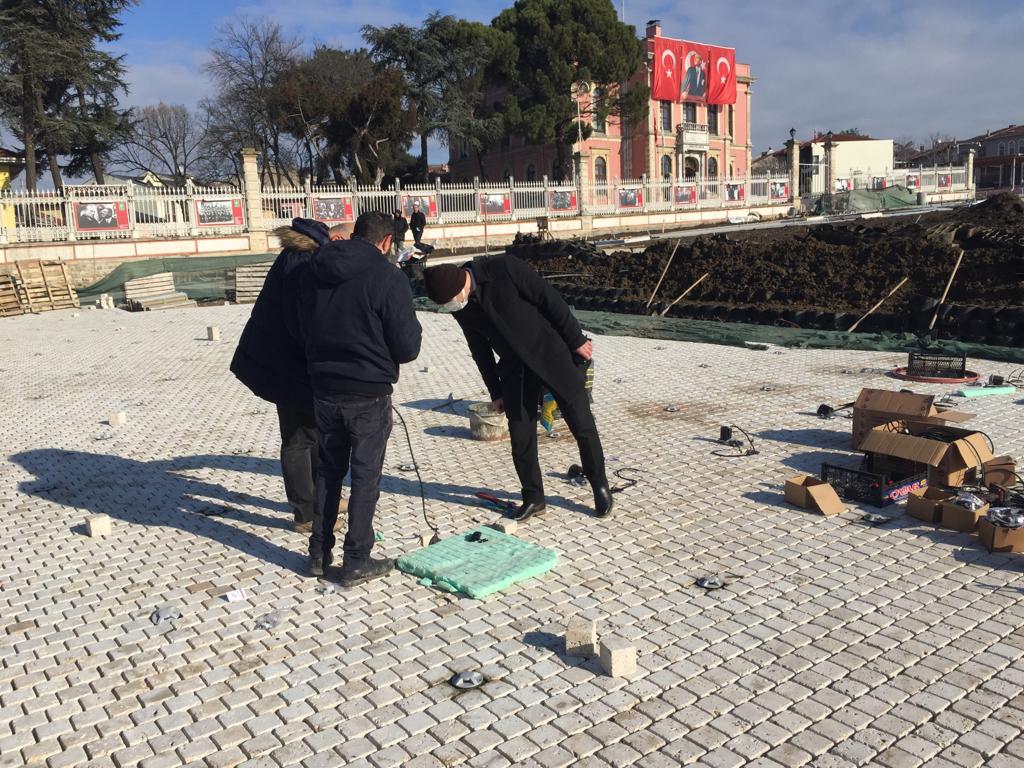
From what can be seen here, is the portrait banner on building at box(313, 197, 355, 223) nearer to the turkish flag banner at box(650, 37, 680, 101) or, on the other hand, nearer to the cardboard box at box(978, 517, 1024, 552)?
the cardboard box at box(978, 517, 1024, 552)

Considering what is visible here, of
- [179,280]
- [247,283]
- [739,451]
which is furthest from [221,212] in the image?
[739,451]

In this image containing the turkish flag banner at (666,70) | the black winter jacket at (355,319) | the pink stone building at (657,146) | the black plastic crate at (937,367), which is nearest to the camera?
the black winter jacket at (355,319)

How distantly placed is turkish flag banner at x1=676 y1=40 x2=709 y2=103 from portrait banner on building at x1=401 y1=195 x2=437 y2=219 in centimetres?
2967

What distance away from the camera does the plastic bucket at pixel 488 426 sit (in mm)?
7160

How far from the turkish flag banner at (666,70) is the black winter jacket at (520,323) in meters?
50.7

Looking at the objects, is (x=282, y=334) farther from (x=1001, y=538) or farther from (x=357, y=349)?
(x=1001, y=538)

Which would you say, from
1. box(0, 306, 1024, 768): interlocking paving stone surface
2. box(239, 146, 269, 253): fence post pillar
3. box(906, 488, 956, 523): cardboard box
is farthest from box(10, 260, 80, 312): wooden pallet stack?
box(906, 488, 956, 523): cardboard box

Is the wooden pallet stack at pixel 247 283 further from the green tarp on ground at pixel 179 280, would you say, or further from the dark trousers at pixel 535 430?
the dark trousers at pixel 535 430

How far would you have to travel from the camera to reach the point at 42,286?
20047 millimetres

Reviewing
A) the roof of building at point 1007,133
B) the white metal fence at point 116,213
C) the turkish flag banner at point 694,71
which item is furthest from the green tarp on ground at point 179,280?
the roof of building at point 1007,133

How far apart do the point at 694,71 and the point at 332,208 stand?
114 feet

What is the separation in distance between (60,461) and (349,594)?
4082 millimetres

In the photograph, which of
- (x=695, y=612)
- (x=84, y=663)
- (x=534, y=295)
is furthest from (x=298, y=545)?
(x=695, y=612)

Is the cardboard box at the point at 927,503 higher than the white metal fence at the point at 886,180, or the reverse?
the white metal fence at the point at 886,180
